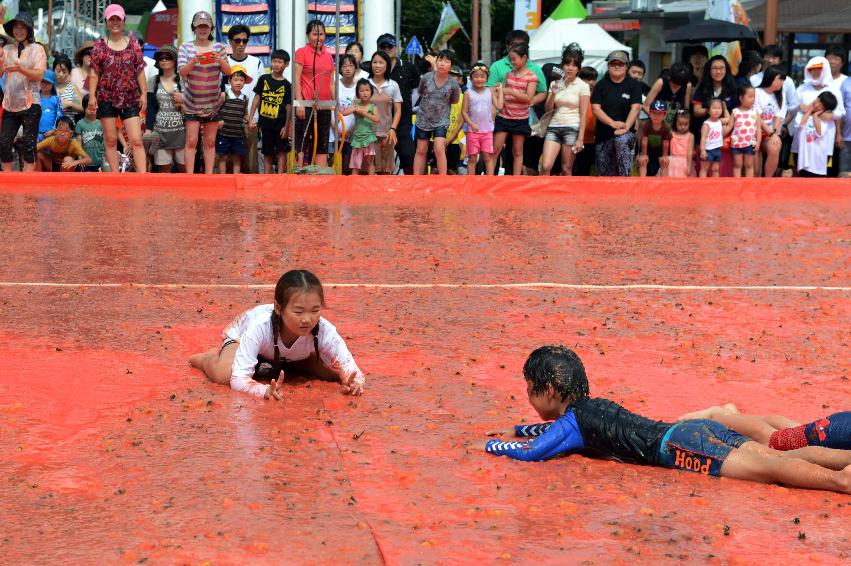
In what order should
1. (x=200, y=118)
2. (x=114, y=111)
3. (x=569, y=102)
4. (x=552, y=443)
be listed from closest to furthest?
(x=552, y=443)
(x=114, y=111)
(x=200, y=118)
(x=569, y=102)

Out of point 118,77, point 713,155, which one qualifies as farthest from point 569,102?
point 118,77

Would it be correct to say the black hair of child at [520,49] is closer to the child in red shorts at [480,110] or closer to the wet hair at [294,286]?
the child in red shorts at [480,110]

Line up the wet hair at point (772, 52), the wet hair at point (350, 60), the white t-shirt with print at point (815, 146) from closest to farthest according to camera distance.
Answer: the wet hair at point (350, 60), the white t-shirt with print at point (815, 146), the wet hair at point (772, 52)

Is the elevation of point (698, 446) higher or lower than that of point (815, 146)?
lower

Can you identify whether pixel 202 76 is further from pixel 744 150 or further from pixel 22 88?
pixel 744 150

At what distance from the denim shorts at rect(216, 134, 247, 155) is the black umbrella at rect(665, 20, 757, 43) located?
656 cm

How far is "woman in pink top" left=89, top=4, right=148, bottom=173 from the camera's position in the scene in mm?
13367

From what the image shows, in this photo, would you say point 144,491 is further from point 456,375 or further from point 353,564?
point 456,375

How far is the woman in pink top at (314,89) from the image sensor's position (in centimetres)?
1485

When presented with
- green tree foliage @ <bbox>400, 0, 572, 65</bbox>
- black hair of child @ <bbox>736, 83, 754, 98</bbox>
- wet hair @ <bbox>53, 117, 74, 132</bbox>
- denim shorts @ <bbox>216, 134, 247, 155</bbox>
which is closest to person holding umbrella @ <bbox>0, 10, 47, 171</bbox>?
wet hair @ <bbox>53, 117, 74, 132</bbox>

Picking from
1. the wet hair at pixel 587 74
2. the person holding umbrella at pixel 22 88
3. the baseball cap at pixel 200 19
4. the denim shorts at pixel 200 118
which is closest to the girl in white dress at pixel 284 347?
the baseball cap at pixel 200 19

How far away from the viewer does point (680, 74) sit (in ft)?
49.8

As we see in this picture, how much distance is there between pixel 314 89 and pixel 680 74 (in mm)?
4356

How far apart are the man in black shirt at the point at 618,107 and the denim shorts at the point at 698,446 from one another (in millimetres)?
10145
